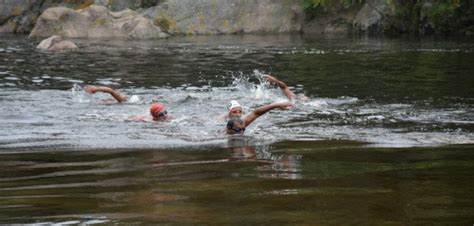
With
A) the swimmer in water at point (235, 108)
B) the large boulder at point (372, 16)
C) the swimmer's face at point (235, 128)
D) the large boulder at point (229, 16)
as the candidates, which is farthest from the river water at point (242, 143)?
the large boulder at point (229, 16)

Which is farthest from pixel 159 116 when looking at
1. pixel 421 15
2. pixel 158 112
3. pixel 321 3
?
pixel 321 3

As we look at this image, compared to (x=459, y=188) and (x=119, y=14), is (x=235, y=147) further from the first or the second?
(x=119, y=14)

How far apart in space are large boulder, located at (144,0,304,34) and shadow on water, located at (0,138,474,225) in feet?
131

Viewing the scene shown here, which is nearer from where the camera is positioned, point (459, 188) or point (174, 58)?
point (459, 188)

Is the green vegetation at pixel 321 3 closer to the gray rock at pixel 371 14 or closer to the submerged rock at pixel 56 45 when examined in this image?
the gray rock at pixel 371 14

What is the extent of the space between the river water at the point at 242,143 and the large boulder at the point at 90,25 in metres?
16.5

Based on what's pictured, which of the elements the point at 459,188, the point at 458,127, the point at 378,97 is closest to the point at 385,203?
the point at 459,188

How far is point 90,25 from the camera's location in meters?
47.2

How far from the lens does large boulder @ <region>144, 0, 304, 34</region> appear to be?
4972 centimetres

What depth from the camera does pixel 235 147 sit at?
10820mm

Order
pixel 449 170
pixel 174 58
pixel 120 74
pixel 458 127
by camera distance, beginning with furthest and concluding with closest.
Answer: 1. pixel 174 58
2. pixel 120 74
3. pixel 458 127
4. pixel 449 170

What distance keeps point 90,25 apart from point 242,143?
37.4m

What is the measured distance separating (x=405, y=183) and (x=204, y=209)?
6.67 feet

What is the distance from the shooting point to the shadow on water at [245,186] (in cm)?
564
